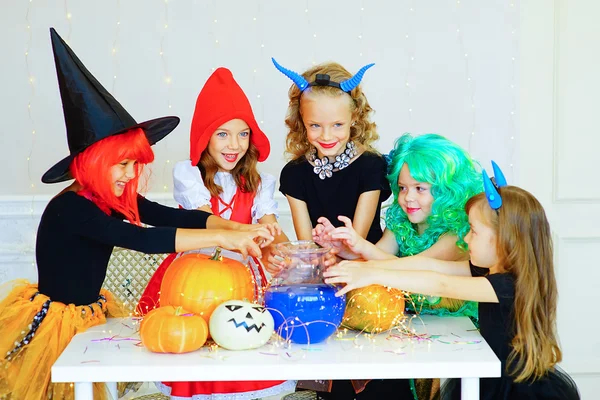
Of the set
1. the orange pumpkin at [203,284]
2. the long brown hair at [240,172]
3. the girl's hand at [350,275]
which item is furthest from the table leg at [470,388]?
the long brown hair at [240,172]

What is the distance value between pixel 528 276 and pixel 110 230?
122 cm

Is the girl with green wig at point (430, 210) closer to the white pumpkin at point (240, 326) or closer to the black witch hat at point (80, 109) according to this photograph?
the white pumpkin at point (240, 326)

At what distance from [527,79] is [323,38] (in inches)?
41.9

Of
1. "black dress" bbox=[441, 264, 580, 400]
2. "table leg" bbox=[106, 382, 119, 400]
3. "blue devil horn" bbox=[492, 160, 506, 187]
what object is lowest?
"table leg" bbox=[106, 382, 119, 400]

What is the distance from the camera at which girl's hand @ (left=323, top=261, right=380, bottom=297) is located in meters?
2.07

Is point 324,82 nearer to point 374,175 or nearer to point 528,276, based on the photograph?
point 374,175

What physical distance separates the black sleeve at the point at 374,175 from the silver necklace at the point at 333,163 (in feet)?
0.20

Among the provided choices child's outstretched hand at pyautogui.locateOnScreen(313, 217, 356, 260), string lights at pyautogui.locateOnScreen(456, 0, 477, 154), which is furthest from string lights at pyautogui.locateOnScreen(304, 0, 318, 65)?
child's outstretched hand at pyautogui.locateOnScreen(313, 217, 356, 260)

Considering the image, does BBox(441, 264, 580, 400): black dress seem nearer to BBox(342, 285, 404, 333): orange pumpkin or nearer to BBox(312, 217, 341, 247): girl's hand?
BBox(342, 285, 404, 333): orange pumpkin

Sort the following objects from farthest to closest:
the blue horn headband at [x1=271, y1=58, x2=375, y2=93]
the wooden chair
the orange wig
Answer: the wooden chair, the blue horn headband at [x1=271, y1=58, x2=375, y2=93], the orange wig

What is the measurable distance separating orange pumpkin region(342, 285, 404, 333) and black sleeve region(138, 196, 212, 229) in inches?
27.2

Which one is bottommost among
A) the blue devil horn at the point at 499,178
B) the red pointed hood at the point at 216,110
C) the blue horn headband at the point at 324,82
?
the blue devil horn at the point at 499,178

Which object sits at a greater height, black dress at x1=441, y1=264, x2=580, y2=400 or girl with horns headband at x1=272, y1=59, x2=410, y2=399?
girl with horns headband at x1=272, y1=59, x2=410, y2=399

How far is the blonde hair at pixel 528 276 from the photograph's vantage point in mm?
2172
